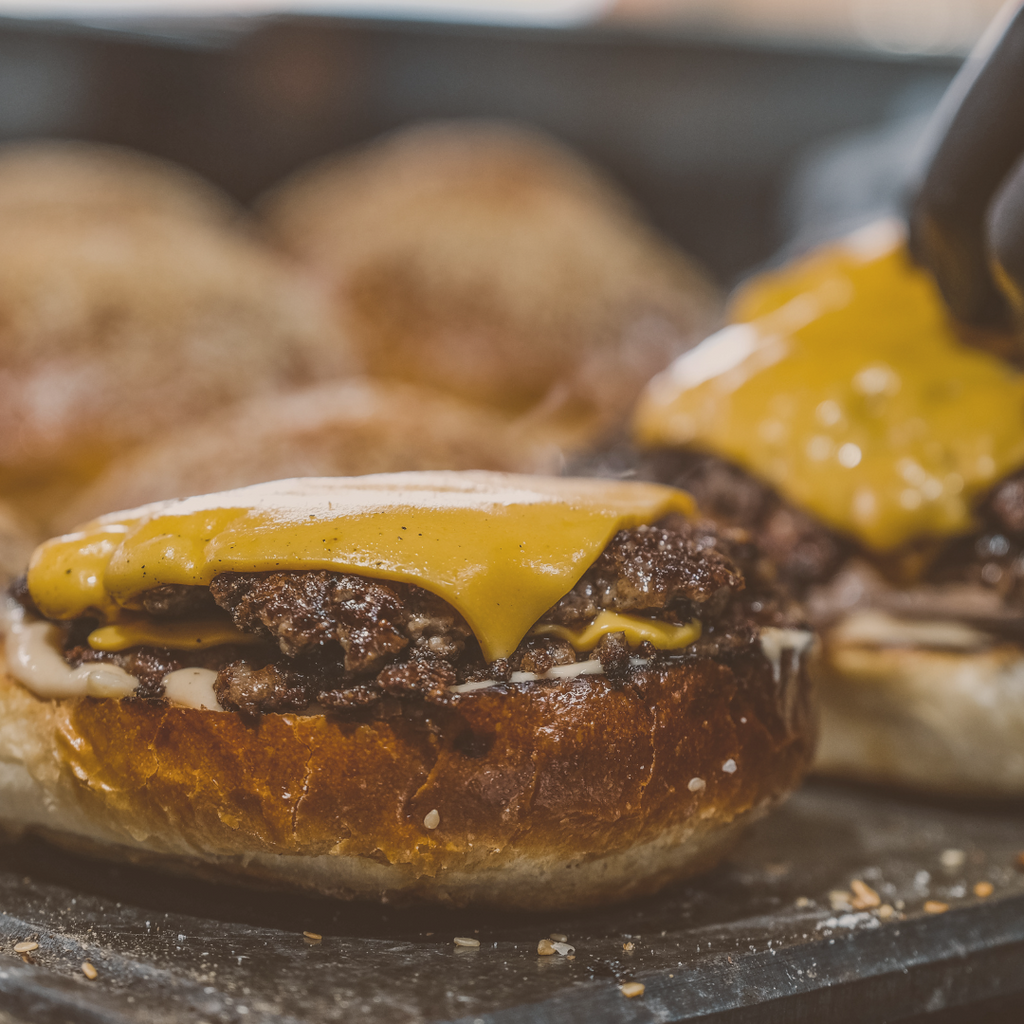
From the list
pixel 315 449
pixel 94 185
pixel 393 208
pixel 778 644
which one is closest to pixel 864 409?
pixel 778 644

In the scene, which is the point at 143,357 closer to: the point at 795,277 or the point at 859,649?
the point at 795,277

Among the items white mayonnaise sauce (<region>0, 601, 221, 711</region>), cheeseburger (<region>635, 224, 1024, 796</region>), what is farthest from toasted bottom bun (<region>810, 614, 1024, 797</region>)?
white mayonnaise sauce (<region>0, 601, 221, 711</region>)

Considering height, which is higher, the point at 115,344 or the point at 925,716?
the point at 115,344

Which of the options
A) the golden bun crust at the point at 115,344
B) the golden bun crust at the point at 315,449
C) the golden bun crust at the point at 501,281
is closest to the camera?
the golden bun crust at the point at 315,449

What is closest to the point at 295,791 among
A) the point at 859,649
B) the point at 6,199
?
the point at 859,649

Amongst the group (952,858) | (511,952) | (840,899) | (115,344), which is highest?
(115,344)

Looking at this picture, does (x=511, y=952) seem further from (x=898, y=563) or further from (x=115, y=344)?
(x=115, y=344)

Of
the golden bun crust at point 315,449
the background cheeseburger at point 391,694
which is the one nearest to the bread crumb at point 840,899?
the background cheeseburger at point 391,694

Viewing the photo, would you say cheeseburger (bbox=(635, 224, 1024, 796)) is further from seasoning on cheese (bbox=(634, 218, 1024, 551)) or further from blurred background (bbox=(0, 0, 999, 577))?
blurred background (bbox=(0, 0, 999, 577))

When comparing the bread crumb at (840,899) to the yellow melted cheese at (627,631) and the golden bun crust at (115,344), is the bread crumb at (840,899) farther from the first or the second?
the golden bun crust at (115,344)
